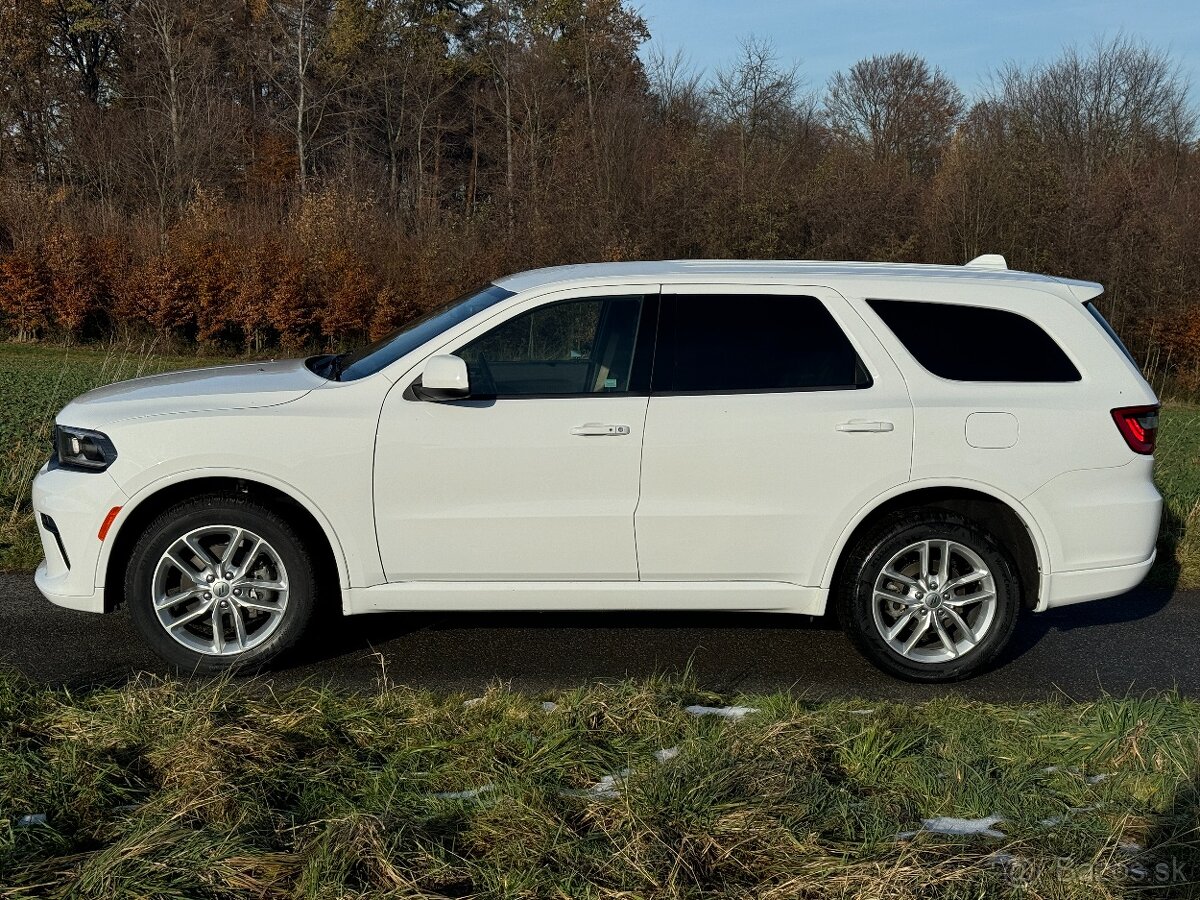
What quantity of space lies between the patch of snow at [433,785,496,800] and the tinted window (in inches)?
88.7

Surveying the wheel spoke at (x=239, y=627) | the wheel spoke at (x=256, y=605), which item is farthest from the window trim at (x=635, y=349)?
the wheel spoke at (x=239, y=627)

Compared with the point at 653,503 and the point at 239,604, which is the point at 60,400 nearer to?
the point at 239,604

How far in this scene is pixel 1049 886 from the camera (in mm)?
3275

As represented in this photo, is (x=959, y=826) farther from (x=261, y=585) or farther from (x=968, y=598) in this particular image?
(x=261, y=585)

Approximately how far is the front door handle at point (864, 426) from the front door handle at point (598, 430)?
98 cm

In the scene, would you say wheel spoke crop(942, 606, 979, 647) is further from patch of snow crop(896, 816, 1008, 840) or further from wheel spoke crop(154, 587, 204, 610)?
wheel spoke crop(154, 587, 204, 610)

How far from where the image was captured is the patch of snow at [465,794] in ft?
12.3

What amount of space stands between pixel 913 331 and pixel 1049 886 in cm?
297

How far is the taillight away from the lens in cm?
562

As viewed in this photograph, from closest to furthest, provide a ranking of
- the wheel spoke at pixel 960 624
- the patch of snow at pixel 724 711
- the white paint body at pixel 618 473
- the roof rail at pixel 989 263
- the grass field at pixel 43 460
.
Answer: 1. the patch of snow at pixel 724 711
2. the white paint body at pixel 618 473
3. the wheel spoke at pixel 960 624
4. the roof rail at pixel 989 263
5. the grass field at pixel 43 460

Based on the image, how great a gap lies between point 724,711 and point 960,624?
1.47 meters

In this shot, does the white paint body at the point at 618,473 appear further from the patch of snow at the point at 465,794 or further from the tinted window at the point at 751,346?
the patch of snow at the point at 465,794

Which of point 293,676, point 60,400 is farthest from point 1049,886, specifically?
point 60,400

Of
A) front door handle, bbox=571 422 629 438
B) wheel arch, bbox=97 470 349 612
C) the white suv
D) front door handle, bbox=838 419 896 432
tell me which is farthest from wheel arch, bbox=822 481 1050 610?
wheel arch, bbox=97 470 349 612
